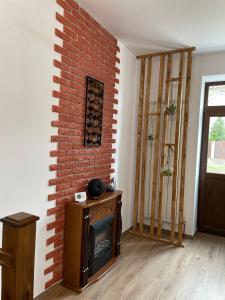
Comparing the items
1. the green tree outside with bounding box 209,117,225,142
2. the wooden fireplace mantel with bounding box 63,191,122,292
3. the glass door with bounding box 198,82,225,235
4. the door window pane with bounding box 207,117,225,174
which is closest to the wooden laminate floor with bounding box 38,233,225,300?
the wooden fireplace mantel with bounding box 63,191,122,292

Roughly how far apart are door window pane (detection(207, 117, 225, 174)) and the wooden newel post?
11.5 ft

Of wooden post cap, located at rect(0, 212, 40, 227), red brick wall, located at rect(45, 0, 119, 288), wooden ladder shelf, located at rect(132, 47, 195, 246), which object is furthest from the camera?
wooden ladder shelf, located at rect(132, 47, 195, 246)

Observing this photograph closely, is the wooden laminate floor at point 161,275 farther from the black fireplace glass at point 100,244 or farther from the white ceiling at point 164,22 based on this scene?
the white ceiling at point 164,22

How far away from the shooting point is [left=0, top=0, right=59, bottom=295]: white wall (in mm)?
1771

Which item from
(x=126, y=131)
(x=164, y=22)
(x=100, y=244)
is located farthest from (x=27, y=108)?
(x=126, y=131)

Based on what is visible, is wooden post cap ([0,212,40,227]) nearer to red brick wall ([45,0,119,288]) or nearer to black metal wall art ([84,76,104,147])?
red brick wall ([45,0,119,288])

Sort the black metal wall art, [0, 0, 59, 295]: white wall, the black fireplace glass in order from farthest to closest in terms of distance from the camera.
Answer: the black metal wall art < the black fireplace glass < [0, 0, 59, 295]: white wall

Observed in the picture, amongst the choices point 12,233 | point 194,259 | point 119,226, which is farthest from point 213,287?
point 12,233

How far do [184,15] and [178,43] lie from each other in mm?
715

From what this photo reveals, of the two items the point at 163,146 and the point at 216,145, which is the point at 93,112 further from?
the point at 216,145

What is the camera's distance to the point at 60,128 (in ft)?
7.52

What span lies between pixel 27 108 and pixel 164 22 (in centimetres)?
180

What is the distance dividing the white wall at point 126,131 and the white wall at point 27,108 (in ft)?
4.70

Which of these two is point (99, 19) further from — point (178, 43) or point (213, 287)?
point (213, 287)
